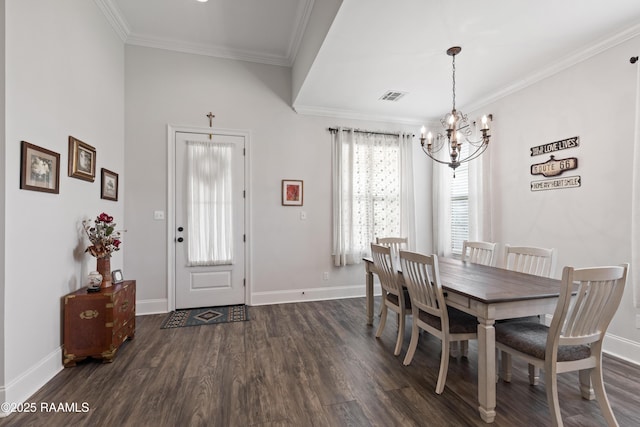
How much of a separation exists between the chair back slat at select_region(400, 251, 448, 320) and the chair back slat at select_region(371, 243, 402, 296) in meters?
0.21

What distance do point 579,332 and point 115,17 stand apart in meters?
4.99

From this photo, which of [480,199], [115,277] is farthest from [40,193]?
[480,199]

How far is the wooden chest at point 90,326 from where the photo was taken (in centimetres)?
231

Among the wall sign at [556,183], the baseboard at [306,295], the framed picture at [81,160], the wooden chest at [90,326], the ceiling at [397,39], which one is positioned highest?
A: the ceiling at [397,39]

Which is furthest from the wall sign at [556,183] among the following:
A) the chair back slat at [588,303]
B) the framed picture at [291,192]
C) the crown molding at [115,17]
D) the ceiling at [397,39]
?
the crown molding at [115,17]

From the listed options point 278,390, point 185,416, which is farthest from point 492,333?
point 185,416

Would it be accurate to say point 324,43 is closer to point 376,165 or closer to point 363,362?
point 376,165

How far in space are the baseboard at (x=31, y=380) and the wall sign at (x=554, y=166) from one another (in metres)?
4.98

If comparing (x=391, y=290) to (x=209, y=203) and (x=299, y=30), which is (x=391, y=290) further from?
(x=299, y=30)

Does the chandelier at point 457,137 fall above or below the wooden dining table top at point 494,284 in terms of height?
above

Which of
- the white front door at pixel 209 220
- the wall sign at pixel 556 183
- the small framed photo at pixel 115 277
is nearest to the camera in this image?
the small framed photo at pixel 115 277

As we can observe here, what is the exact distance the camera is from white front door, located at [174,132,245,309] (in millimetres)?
3736

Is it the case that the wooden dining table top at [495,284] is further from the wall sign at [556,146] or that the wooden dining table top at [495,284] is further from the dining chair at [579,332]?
the wall sign at [556,146]

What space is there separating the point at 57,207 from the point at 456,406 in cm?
330
